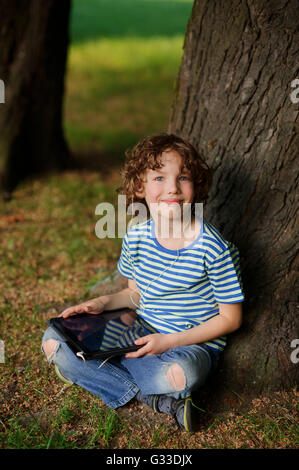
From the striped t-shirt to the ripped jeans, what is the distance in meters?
0.16

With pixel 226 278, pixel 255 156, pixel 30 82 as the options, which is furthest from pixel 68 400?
pixel 30 82

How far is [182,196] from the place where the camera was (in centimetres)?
237

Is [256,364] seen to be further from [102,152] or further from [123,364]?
[102,152]

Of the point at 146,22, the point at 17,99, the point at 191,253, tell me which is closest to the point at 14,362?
the point at 191,253

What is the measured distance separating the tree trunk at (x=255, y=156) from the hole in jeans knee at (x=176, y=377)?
400 mm

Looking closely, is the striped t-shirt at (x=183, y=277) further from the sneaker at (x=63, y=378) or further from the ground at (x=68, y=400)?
the sneaker at (x=63, y=378)

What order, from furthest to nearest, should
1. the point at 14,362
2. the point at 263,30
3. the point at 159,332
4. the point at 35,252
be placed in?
the point at 35,252 → the point at 14,362 → the point at 159,332 → the point at 263,30

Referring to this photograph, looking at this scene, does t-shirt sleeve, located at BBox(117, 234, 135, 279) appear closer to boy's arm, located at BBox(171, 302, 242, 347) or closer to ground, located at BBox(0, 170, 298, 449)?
boy's arm, located at BBox(171, 302, 242, 347)

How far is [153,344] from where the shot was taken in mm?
2367

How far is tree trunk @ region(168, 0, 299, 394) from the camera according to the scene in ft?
7.74

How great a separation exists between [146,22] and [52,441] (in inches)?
563

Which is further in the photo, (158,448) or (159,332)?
(159,332)

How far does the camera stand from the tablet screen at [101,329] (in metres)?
2.54

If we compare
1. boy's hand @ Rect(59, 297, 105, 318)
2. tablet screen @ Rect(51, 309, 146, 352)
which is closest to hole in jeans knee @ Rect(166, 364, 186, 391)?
tablet screen @ Rect(51, 309, 146, 352)
